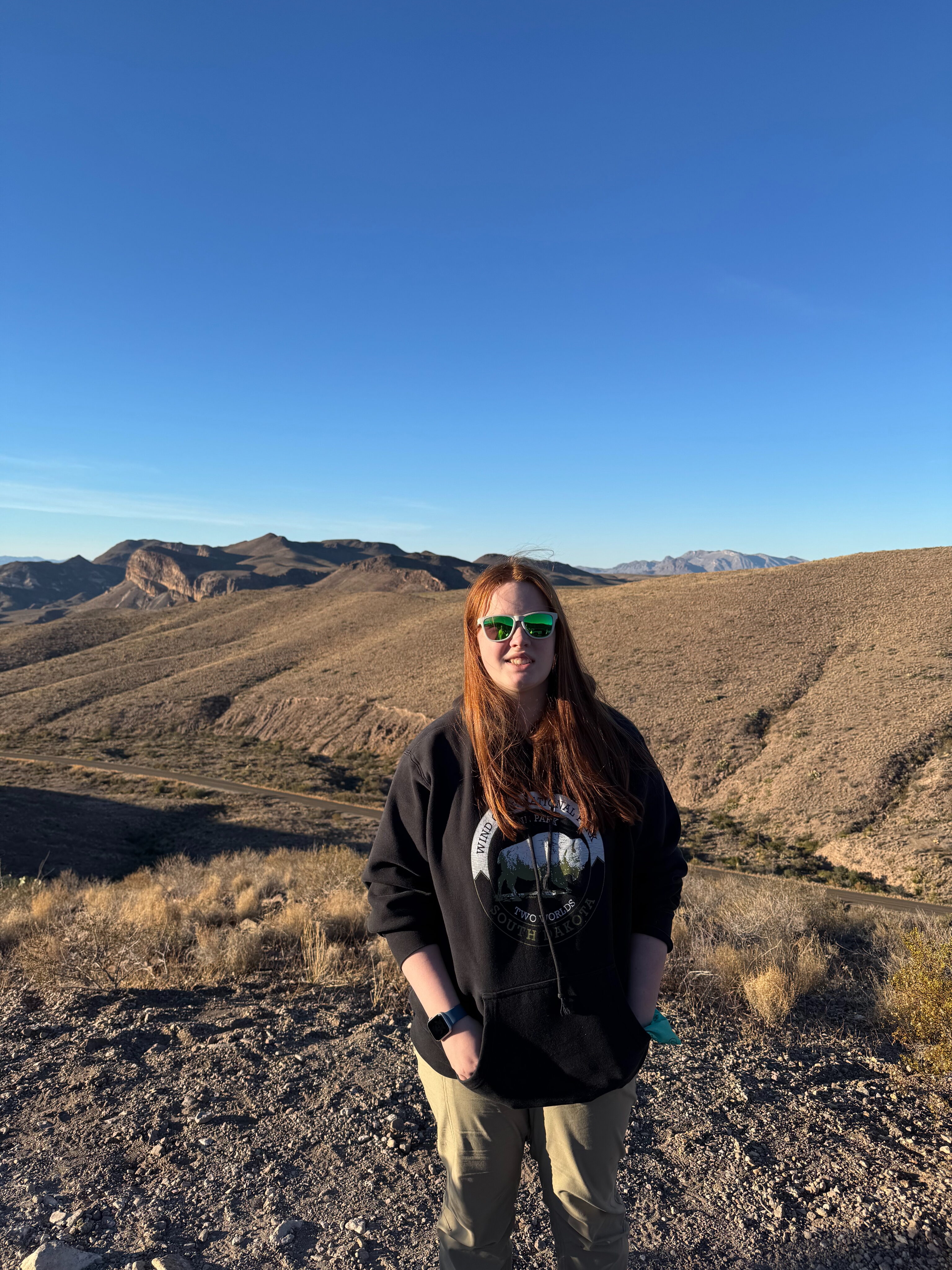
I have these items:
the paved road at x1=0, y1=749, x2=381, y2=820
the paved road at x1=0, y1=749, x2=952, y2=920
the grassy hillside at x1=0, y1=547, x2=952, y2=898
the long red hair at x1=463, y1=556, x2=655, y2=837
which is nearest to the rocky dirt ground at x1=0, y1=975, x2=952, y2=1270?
the long red hair at x1=463, y1=556, x2=655, y2=837

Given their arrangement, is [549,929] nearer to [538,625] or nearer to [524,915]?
[524,915]

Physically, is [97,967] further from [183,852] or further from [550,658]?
[183,852]

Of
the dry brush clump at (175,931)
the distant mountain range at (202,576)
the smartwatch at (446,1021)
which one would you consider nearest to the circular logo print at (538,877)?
the smartwatch at (446,1021)

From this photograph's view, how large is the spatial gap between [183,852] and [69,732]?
1033 inches

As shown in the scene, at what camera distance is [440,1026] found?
1849mm

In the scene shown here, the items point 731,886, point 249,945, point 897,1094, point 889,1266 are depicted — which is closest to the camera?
point 889,1266

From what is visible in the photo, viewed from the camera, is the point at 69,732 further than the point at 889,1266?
Yes

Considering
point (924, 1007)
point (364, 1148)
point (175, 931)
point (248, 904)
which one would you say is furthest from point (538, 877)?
point (248, 904)

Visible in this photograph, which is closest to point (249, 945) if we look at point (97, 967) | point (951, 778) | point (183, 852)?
point (97, 967)

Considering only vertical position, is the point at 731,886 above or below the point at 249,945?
below

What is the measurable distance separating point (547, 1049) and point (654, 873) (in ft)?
1.83

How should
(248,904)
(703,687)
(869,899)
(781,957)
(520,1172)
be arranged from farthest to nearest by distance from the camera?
(703,687), (869,899), (248,904), (781,957), (520,1172)

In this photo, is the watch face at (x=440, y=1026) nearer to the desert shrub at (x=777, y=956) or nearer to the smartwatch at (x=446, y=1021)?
the smartwatch at (x=446, y=1021)

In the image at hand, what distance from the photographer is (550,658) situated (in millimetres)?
2096
